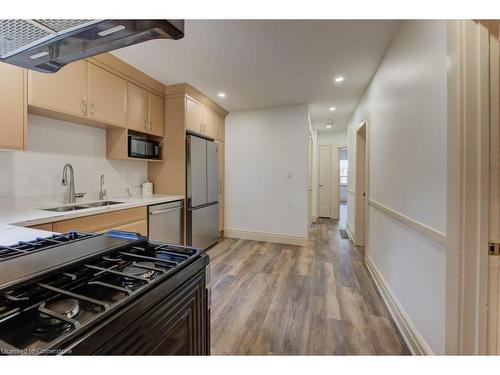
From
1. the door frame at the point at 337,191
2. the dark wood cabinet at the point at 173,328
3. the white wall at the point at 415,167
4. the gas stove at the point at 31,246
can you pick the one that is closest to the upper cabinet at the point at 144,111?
the gas stove at the point at 31,246

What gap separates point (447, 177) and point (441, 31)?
80 cm

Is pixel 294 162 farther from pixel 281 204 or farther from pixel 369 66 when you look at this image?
pixel 369 66

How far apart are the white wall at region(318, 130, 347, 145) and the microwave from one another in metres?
4.83

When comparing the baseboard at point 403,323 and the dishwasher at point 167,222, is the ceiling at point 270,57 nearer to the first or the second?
the dishwasher at point 167,222

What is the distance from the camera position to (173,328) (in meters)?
0.65

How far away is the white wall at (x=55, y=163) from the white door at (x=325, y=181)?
5075mm

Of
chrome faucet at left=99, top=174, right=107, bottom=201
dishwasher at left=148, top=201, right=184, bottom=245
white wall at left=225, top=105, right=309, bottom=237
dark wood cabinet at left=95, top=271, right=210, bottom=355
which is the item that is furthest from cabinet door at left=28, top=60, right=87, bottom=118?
white wall at left=225, top=105, right=309, bottom=237

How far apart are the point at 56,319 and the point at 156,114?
292cm

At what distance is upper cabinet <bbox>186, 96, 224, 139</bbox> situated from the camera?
3118 mm

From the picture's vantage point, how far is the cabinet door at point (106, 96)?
214cm

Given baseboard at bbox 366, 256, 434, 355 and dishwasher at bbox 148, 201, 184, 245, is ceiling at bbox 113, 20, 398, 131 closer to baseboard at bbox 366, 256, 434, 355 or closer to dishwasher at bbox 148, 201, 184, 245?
dishwasher at bbox 148, 201, 184, 245

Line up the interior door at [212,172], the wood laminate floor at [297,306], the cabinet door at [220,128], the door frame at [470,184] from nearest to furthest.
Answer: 1. the door frame at [470,184]
2. the wood laminate floor at [297,306]
3. the interior door at [212,172]
4. the cabinet door at [220,128]

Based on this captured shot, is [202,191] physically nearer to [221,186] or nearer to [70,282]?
[221,186]
